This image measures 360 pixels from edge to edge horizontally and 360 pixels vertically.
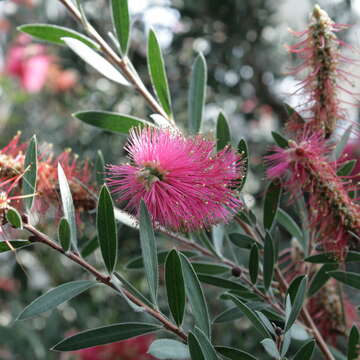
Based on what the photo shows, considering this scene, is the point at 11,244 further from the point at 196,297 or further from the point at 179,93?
the point at 179,93

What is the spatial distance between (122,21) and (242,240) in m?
0.48

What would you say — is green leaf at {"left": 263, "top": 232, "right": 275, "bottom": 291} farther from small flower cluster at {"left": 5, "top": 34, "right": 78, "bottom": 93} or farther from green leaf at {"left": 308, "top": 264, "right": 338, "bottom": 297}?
small flower cluster at {"left": 5, "top": 34, "right": 78, "bottom": 93}

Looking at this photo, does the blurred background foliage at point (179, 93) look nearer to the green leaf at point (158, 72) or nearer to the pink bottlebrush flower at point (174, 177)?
the green leaf at point (158, 72)

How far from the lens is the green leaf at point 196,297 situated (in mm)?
790

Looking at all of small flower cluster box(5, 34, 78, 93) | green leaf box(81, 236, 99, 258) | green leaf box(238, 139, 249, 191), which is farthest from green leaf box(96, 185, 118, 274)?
small flower cluster box(5, 34, 78, 93)

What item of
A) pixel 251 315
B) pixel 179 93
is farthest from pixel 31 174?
pixel 179 93

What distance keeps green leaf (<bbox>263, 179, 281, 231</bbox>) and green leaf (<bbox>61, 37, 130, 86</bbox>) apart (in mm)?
345

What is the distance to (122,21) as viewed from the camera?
1.02 meters

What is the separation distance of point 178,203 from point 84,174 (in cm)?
38

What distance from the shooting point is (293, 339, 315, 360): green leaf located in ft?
2.59

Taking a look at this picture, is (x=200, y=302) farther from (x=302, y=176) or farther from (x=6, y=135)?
(x=6, y=135)

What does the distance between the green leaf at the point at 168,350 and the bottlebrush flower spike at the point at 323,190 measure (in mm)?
325

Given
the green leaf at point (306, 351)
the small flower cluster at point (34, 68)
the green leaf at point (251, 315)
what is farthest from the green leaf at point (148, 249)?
the small flower cluster at point (34, 68)

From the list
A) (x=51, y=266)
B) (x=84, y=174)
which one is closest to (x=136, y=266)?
(x=84, y=174)
